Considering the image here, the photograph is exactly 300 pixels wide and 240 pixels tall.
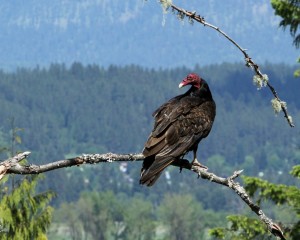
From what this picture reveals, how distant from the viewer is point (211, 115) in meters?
9.34

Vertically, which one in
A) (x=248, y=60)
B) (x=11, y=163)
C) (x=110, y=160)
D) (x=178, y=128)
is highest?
(x=248, y=60)

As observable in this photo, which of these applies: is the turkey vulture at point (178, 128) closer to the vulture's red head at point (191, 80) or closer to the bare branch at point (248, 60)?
the vulture's red head at point (191, 80)

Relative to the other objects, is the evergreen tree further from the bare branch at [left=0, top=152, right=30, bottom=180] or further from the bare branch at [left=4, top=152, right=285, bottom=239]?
the bare branch at [left=0, top=152, right=30, bottom=180]

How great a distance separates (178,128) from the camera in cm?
859

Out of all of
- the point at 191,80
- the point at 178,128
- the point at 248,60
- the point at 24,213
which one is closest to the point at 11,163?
the point at 248,60

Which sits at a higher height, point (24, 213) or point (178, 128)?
point (178, 128)

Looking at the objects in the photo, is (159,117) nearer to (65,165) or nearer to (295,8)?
(65,165)

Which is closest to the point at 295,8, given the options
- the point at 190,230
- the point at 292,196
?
the point at 292,196

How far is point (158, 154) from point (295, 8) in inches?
548

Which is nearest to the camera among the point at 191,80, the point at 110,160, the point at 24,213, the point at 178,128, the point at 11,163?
the point at 11,163

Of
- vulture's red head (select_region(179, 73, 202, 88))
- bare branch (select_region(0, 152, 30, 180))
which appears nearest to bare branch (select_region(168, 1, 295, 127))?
bare branch (select_region(0, 152, 30, 180))

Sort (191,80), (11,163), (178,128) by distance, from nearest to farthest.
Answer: (11,163), (178,128), (191,80)

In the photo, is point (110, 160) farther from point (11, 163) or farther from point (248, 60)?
point (248, 60)

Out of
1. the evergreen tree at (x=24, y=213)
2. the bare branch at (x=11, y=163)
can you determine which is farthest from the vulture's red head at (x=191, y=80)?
the evergreen tree at (x=24, y=213)
